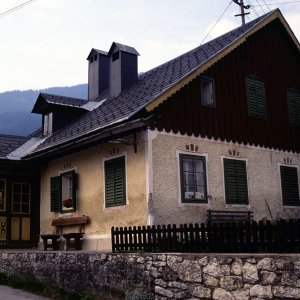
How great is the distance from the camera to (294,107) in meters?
16.4

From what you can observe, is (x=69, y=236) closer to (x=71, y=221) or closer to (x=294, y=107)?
(x=71, y=221)

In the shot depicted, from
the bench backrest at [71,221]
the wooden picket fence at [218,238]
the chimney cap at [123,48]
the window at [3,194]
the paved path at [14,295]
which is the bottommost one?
the paved path at [14,295]

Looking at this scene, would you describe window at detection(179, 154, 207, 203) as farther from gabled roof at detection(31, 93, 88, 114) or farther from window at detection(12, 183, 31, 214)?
window at detection(12, 183, 31, 214)

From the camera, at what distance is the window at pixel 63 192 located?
48.7ft

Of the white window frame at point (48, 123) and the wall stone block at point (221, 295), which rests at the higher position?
the white window frame at point (48, 123)

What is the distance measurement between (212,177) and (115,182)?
9.20ft

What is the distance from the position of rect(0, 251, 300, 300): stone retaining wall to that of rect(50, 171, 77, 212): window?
10.9 feet

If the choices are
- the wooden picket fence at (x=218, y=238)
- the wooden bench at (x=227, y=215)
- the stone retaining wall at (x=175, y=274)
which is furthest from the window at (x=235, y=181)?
the stone retaining wall at (x=175, y=274)

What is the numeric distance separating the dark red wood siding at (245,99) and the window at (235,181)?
77 cm

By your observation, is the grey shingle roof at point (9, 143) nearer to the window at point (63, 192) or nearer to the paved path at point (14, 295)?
the window at point (63, 192)

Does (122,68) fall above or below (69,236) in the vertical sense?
above

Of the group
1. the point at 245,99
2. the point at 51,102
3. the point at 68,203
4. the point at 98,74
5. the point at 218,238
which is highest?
the point at 98,74

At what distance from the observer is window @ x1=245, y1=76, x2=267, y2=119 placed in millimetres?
14953

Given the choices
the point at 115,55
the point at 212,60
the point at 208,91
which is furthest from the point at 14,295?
the point at 115,55
